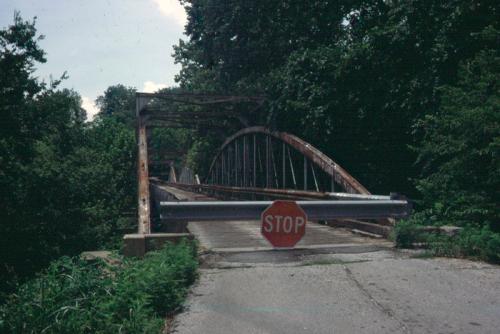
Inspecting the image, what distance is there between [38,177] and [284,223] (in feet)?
62.2

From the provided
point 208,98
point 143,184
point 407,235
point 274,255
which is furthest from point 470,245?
point 208,98

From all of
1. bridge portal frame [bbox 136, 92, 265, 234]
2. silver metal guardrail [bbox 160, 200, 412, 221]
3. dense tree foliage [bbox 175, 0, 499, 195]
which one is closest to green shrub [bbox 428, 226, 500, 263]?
silver metal guardrail [bbox 160, 200, 412, 221]

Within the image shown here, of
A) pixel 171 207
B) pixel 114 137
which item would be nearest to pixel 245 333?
pixel 171 207

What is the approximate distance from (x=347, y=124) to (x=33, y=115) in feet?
42.4

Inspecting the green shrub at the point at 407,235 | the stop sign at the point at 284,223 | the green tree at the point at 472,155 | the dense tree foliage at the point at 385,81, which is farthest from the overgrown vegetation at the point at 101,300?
the dense tree foliage at the point at 385,81

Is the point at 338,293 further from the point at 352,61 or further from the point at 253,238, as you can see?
the point at 352,61

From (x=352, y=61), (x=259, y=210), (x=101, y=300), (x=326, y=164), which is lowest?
(x=101, y=300)

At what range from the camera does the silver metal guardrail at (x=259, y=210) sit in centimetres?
742

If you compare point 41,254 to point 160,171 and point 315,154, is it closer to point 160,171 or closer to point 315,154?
point 315,154

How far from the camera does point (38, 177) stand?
74.2 ft

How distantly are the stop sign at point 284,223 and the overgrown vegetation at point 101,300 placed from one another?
1458 millimetres

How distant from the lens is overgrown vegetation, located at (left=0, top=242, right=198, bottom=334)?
3.96m

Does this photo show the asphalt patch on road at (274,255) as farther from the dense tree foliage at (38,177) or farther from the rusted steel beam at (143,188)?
the dense tree foliage at (38,177)

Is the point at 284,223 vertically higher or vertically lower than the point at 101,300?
higher
